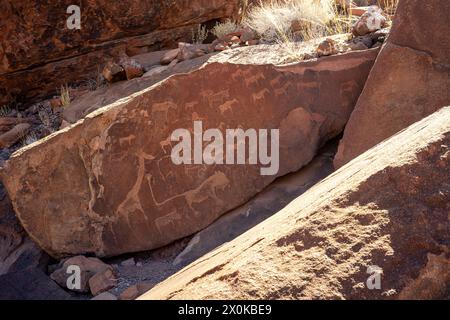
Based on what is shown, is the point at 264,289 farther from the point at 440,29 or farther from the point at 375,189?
the point at 440,29

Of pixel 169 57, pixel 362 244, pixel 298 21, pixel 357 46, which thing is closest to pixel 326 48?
pixel 357 46

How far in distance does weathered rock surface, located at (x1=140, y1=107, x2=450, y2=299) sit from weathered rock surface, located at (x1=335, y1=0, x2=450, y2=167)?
1492mm

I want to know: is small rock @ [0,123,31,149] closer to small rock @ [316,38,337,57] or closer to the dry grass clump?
the dry grass clump

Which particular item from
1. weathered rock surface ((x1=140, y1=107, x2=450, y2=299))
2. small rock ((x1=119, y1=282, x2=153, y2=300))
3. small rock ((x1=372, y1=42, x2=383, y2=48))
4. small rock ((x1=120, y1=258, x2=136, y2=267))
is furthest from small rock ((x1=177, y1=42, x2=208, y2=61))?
weathered rock surface ((x1=140, y1=107, x2=450, y2=299))

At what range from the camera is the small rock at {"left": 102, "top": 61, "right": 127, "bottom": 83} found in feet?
19.8

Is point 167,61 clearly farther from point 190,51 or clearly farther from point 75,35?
point 75,35

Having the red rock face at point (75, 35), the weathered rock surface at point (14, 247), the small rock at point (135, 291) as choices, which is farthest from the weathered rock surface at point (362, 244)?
the red rock face at point (75, 35)

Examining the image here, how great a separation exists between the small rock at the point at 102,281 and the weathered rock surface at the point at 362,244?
4.91 feet

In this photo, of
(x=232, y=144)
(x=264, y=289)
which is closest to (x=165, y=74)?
(x=232, y=144)

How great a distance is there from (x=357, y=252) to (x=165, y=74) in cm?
401

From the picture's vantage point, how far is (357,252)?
6.08 feet

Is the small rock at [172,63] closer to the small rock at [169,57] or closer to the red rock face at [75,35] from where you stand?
the small rock at [169,57]

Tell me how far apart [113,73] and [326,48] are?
260cm

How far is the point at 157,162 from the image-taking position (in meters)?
3.94
